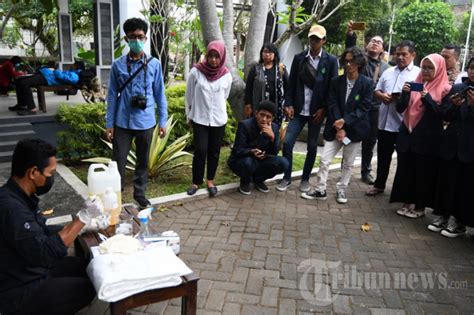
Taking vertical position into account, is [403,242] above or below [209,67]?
below

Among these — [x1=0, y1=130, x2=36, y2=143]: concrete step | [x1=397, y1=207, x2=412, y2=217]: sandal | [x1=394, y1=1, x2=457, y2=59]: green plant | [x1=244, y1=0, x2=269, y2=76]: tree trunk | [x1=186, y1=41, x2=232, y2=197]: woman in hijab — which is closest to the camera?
[x1=186, y1=41, x2=232, y2=197]: woman in hijab

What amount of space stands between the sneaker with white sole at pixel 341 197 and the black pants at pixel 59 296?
338cm

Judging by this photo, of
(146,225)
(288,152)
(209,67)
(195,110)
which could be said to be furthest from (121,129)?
(288,152)

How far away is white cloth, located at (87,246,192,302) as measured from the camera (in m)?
2.18

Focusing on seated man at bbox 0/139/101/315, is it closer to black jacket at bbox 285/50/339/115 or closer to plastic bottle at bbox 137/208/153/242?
plastic bottle at bbox 137/208/153/242

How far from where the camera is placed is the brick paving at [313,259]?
3.05 meters

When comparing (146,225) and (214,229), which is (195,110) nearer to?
(214,229)

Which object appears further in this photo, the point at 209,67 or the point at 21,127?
the point at 21,127

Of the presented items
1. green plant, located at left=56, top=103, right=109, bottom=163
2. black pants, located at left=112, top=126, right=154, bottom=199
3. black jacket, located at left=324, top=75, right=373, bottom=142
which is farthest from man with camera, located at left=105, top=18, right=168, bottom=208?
black jacket, located at left=324, top=75, right=373, bottom=142

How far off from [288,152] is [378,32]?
19288 mm

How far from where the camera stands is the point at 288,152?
5289 millimetres

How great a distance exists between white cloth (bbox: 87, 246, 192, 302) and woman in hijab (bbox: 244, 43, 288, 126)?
9.88 feet

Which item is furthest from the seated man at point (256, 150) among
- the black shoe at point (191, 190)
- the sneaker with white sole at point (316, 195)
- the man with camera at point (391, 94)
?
the man with camera at point (391, 94)

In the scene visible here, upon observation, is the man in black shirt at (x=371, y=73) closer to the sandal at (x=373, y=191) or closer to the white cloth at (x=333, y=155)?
the sandal at (x=373, y=191)
